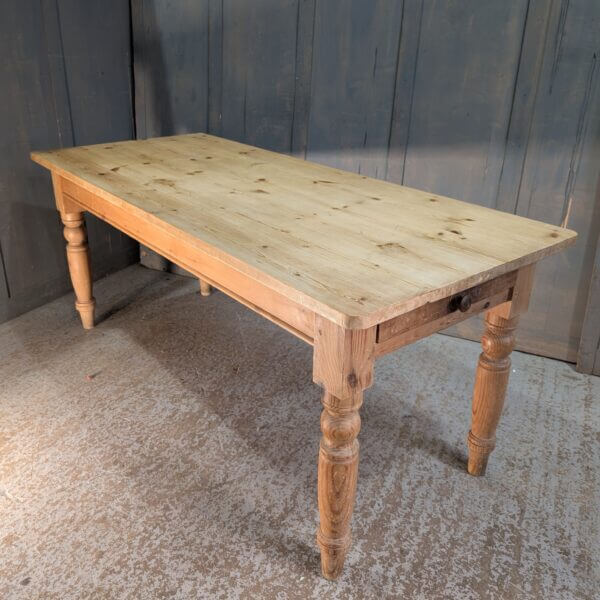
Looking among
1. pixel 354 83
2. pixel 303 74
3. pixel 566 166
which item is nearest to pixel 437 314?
pixel 566 166

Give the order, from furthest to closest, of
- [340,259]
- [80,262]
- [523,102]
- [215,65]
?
1. [215,65]
2. [80,262]
3. [523,102]
4. [340,259]

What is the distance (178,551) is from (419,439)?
2.77 ft

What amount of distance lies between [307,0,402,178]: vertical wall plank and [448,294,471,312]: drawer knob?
1263 millimetres

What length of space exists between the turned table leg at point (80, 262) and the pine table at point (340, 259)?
1.03ft

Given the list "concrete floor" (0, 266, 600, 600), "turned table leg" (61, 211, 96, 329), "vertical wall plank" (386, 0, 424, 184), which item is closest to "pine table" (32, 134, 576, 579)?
"concrete floor" (0, 266, 600, 600)

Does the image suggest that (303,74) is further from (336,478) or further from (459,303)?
(336,478)

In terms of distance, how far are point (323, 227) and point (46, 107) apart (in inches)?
64.9

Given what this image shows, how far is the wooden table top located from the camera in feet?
4.05

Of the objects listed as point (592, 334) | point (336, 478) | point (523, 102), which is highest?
point (523, 102)

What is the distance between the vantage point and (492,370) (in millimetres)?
1656

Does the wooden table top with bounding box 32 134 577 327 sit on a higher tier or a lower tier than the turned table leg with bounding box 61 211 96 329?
higher

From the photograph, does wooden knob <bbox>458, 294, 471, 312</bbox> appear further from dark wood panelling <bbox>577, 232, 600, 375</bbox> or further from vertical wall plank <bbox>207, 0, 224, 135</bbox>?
vertical wall plank <bbox>207, 0, 224, 135</bbox>

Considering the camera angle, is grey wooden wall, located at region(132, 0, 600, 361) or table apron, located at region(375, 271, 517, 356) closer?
table apron, located at region(375, 271, 517, 356)

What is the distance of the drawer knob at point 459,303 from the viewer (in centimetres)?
137
